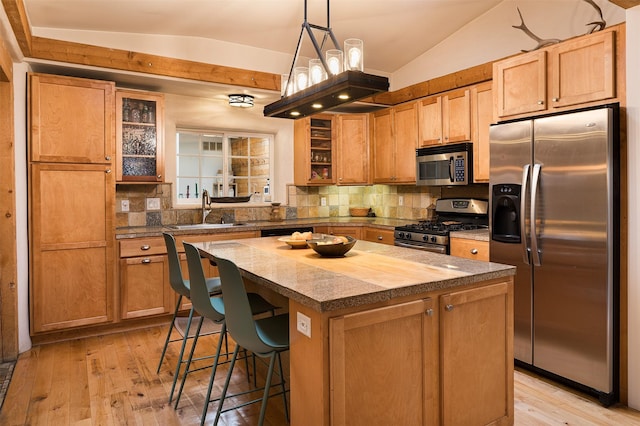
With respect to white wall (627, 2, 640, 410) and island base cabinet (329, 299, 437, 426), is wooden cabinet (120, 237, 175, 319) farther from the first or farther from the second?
white wall (627, 2, 640, 410)

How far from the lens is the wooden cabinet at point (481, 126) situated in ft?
12.8

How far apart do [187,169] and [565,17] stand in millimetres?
3869

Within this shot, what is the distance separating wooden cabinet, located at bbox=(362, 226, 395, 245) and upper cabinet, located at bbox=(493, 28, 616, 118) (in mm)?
1714

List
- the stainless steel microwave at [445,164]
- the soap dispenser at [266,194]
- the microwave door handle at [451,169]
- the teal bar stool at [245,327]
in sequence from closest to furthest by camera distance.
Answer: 1. the teal bar stool at [245,327]
2. the stainless steel microwave at [445,164]
3. the microwave door handle at [451,169]
4. the soap dispenser at [266,194]

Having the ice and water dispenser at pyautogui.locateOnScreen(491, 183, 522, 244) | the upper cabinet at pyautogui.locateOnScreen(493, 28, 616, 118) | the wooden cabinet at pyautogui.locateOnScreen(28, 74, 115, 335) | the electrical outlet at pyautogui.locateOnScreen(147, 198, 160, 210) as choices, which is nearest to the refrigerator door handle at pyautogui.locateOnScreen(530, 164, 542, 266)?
the ice and water dispenser at pyautogui.locateOnScreen(491, 183, 522, 244)

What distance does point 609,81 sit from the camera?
8.49 feet

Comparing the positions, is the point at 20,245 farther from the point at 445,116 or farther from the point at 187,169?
the point at 445,116

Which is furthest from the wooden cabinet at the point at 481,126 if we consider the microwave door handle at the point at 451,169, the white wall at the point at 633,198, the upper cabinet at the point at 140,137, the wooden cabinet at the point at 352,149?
the upper cabinet at the point at 140,137

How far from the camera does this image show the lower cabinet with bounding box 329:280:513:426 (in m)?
1.65

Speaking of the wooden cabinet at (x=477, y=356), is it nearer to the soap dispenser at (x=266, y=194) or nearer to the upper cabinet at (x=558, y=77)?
the upper cabinet at (x=558, y=77)

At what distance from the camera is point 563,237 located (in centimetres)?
275

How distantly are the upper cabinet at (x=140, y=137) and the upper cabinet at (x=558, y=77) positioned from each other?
3.00 metres

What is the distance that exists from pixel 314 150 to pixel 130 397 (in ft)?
11.0

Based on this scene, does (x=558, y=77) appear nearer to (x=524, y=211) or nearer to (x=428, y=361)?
(x=524, y=211)
